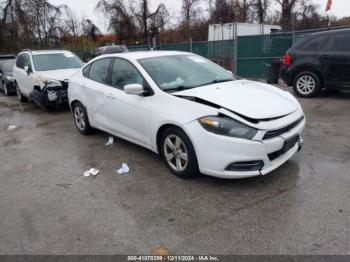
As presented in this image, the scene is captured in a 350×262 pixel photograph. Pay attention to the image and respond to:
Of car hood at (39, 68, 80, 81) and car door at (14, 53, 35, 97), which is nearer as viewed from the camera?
car hood at (39, 68, 80, 81)

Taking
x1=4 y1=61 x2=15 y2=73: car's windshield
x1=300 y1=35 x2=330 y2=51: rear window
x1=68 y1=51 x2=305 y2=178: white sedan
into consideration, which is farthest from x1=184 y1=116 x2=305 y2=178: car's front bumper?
x1=4 y1=61 x2=15 y2=73: car's windshield

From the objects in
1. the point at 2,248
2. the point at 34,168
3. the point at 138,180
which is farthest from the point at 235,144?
the point at 34,168

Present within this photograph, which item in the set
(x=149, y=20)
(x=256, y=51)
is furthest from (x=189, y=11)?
(x=256, y=51)

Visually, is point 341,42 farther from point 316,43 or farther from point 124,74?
point 124,74

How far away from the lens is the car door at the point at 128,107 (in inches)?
168

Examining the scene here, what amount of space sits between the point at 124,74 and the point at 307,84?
5.53 m

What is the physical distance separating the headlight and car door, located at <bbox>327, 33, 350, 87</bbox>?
5.41 m

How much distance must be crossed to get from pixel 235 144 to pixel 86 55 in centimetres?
2844

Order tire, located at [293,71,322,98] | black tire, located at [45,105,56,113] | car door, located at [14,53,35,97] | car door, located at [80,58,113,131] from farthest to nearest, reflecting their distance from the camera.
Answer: car door, located at [14,53,35,97]
black tire, located at [45,105,56,113]
tire, located at [293,71,322,98]
car door, located at [80,58,113,131]

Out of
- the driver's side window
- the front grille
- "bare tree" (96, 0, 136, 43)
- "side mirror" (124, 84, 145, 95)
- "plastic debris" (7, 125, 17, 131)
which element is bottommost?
"plastic debris" (7, 125, 17, 131)

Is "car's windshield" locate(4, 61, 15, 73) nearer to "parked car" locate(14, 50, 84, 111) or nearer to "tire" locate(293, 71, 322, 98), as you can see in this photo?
"parked car" locate(14, 50, 84, 111)

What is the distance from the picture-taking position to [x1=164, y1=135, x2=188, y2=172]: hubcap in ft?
12.6

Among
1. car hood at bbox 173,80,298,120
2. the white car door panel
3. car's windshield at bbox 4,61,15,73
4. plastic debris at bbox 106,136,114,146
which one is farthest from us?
car's windshield at bbox 4,61,15,73

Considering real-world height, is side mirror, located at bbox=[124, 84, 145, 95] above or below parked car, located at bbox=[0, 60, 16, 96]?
above
